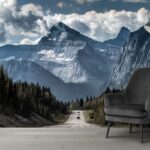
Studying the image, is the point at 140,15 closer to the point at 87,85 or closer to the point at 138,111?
the point at 87,85

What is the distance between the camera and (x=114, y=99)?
4.83m

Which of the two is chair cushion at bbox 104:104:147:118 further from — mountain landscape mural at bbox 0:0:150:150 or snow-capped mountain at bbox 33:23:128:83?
snow-capped mountain at bbox 33:23:128:83

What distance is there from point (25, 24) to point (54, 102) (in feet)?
4.42

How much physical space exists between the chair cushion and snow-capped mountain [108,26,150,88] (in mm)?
1434

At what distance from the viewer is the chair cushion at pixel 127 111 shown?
4297mm

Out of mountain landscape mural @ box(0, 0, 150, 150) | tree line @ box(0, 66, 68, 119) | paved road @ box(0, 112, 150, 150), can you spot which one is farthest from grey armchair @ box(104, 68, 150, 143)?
tree line @ box(0, 66, 68, 119)

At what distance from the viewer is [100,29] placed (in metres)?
6.30

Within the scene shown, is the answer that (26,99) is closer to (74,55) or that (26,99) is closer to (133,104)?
(74,55)

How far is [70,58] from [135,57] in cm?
103

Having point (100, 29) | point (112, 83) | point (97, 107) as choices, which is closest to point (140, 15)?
A: point (100, 29)

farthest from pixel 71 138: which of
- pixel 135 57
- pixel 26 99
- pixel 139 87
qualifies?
pixel 135 57

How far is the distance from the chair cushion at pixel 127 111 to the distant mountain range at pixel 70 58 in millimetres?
1539

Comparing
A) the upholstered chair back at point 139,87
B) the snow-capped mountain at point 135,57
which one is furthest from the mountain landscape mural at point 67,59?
the upholstered chair back at point 139,87

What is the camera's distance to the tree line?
5.74 m
